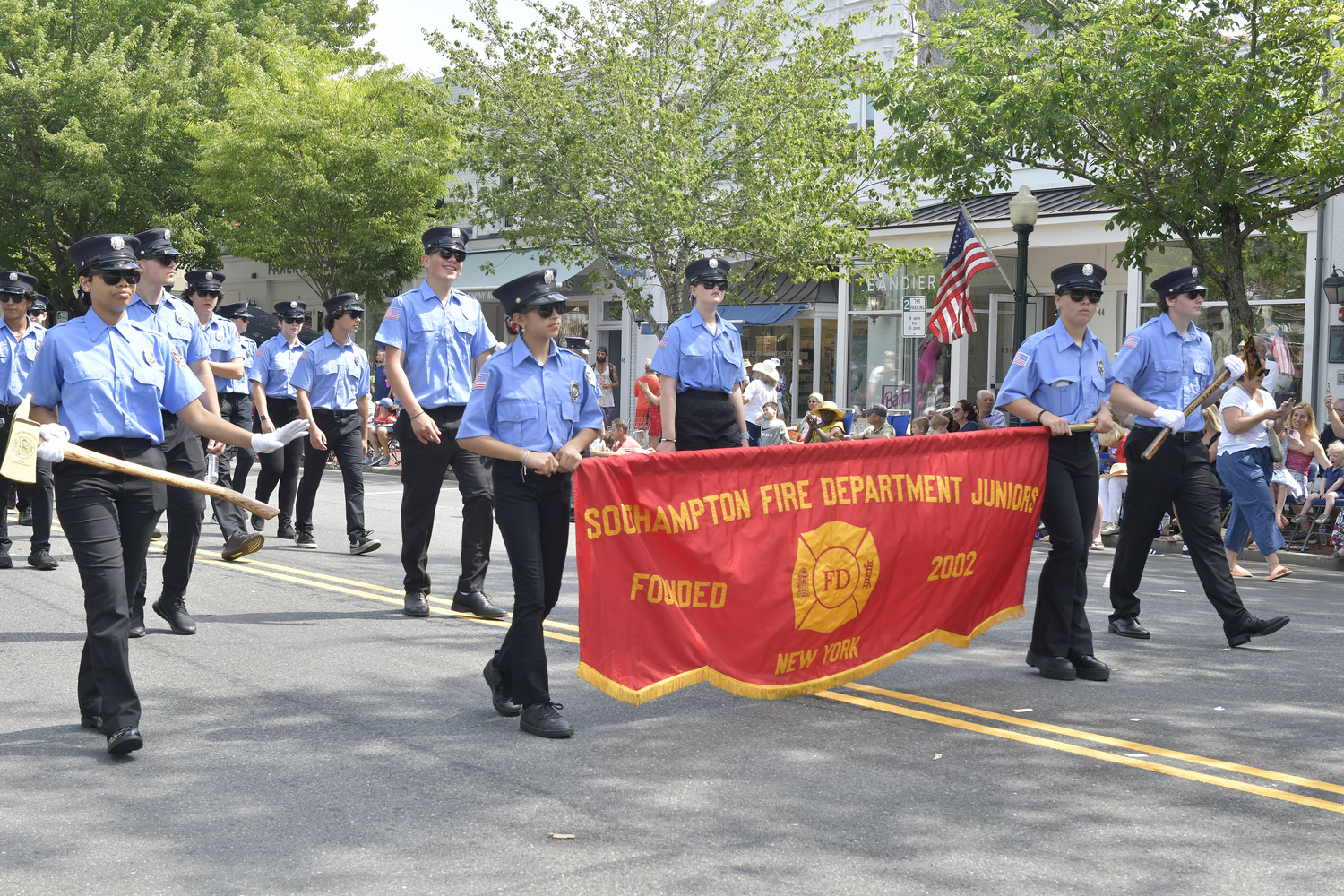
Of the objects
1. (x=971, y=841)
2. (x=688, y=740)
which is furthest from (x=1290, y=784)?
(x=688, y=740)

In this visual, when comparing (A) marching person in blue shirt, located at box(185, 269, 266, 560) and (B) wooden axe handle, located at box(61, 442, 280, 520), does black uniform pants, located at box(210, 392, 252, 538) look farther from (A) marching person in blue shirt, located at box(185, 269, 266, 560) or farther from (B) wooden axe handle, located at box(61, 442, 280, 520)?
(B) wooden axe handle, located at box(61, 442, 280, 520)

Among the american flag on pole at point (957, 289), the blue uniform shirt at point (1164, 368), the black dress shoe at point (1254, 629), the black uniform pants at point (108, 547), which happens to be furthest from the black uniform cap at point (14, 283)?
the american flag on pole at point (957, 289)

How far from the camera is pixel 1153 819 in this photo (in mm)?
4887

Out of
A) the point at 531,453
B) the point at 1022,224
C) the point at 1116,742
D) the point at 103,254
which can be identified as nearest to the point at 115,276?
the point at 103,254

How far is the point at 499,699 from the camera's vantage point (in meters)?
6.25

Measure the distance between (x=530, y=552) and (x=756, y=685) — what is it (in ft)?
3.89

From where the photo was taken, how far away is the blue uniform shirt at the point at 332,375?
11594mm

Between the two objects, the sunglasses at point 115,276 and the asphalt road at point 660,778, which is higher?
the sunglasses at point 115,276

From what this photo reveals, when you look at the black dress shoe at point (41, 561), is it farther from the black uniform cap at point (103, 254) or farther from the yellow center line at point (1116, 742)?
the yellow center line at point (1116, 742)

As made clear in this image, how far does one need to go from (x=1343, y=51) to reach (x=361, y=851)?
13069 mm

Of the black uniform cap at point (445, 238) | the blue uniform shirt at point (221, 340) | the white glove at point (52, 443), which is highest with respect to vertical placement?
the black uniform cap at point (445, 238)

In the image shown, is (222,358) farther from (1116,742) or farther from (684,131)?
(684,131)

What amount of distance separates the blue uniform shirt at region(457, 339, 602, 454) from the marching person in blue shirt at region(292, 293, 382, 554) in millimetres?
5538

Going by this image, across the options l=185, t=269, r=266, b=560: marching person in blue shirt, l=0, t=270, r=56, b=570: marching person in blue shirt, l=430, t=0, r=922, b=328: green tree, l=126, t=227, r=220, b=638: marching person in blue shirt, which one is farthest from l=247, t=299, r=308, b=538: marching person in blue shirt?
l=430, t=0, r=922, b=328: green tree
